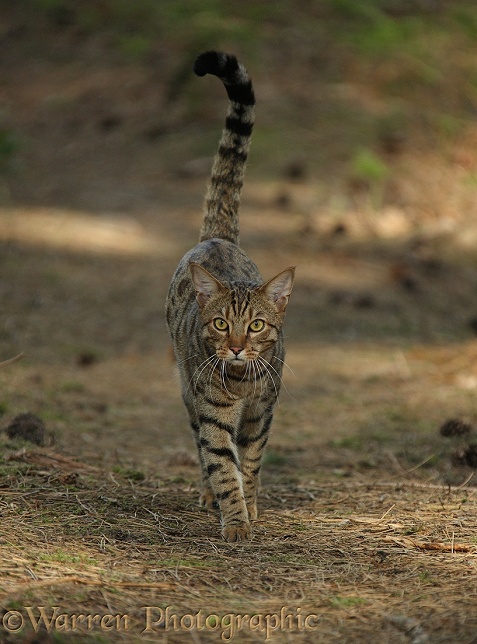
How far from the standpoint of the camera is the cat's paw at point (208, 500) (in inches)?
182

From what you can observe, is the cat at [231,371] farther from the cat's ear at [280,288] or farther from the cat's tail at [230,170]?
the cat's tail at [230,170]

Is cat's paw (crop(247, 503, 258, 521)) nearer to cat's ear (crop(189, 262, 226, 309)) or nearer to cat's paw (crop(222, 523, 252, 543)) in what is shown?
cat's paw (crop(222, 523, 252, 543))

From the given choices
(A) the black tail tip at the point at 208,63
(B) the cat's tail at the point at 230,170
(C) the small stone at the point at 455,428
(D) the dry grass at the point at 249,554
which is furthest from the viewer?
(C) the small stone at the point at 455,428

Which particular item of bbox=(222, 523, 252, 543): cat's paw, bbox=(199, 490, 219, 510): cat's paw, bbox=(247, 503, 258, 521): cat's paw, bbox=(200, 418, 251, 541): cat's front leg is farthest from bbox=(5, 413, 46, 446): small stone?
bbox=(222, 523, 252, 543): cat's paw

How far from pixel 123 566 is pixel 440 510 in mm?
1634

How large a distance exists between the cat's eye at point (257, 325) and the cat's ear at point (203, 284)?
0.77 ft

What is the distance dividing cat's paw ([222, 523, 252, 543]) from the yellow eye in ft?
3.04

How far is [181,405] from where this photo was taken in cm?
718

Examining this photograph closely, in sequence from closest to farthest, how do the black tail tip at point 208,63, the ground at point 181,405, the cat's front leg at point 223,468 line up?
the ground at point 181,405 → the cat's front leg at point 223,468 → the black tail tip at point 208,63
